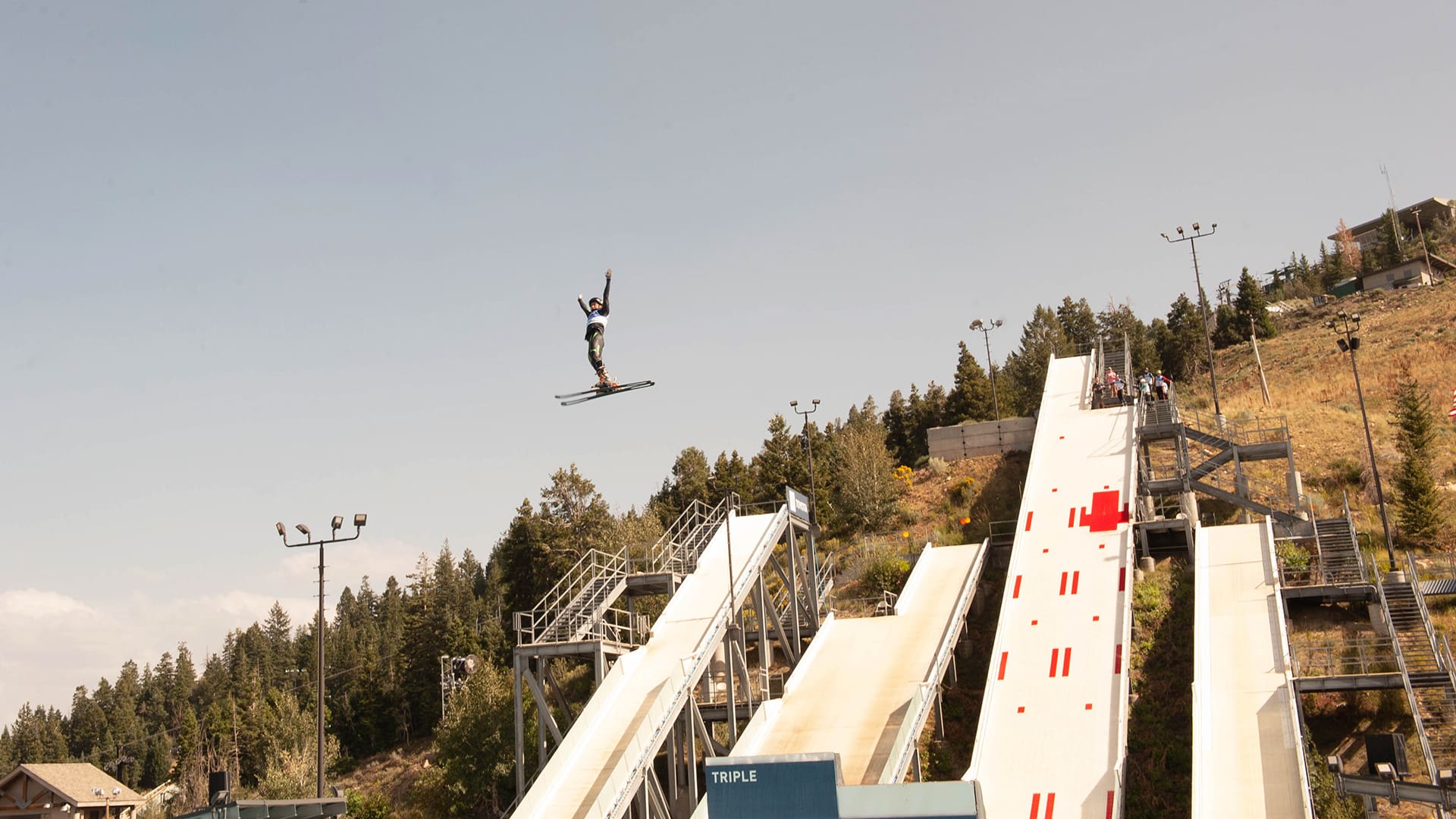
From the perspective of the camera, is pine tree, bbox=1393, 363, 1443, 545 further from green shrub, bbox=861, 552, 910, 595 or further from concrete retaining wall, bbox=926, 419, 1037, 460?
green shrub, bbox=861, 552, 910, 595

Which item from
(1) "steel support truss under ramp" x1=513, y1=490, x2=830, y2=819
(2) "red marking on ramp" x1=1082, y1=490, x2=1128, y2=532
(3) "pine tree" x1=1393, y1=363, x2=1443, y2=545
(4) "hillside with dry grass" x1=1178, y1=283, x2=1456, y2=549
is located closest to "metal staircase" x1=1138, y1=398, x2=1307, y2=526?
(4) "hillside with dry grass" x1=1178, y1=283, x2=1456, y2=549

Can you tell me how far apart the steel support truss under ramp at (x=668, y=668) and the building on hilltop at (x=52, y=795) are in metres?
19.3

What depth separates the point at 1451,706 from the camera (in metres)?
26.8

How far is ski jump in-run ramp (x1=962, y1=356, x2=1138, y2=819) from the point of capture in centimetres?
2548

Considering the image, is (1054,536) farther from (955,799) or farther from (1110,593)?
(955,799)

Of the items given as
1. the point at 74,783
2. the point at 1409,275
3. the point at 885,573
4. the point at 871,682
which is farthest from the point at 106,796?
the point at 1409,275

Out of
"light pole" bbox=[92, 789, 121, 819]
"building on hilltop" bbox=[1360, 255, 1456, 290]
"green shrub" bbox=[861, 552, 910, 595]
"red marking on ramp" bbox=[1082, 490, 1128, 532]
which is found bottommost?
"light pole" bbox=[92, 789, 121, 819]

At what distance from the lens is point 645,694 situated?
30719 millimetres

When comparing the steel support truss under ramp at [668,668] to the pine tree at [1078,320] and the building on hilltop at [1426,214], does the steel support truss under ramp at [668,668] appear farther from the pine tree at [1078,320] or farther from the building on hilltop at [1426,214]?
the building on hilltop at [1426,214]

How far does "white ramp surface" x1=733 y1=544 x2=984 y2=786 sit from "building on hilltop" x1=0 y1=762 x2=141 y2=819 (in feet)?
98.9

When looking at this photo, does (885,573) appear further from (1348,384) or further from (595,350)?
(1348,384)

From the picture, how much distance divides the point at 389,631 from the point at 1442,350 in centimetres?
10461

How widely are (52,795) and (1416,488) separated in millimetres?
51599

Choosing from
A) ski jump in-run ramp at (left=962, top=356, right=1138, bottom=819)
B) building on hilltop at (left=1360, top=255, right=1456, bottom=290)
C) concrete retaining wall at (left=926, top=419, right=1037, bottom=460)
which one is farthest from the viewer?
building on hilltop at (left=1360, top=255, right=1456, bottom=290)
